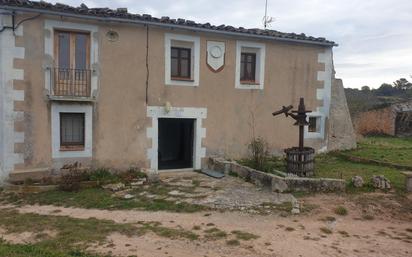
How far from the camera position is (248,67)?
13.7 meters

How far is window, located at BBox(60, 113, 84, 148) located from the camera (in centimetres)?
1125

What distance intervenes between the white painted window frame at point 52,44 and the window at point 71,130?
0.90 meters

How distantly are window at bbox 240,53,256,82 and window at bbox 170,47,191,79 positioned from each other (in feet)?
6.68

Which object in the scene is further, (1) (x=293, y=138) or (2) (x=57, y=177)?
(1) (x=293, y=138)

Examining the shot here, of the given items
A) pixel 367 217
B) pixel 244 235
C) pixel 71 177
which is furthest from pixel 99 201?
pixel 367 217

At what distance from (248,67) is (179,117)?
3.28 meters

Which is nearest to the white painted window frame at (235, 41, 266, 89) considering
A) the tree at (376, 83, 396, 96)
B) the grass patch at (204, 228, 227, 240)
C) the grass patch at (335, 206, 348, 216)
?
the grass patch at (335, 206, 348, 216)

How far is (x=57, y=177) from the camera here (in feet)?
35.9

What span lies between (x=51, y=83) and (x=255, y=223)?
718 cm

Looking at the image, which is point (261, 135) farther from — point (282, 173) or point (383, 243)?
point (383, 243)

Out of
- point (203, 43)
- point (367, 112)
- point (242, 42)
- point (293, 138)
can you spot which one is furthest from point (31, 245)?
point (367, 112)

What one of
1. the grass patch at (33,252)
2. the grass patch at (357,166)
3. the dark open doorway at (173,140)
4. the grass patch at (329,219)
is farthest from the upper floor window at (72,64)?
the grass patch at (329,219)

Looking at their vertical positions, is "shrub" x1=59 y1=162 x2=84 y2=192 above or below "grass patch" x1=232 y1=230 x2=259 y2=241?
above

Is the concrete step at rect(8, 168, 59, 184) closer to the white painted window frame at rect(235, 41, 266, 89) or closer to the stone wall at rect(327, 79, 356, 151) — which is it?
the white painted window frame at rect(235, 41, 266, 89)
